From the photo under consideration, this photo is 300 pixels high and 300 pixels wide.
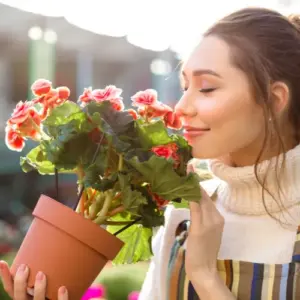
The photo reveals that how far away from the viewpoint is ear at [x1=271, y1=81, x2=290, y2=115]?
1.04 m

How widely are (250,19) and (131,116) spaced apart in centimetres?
33

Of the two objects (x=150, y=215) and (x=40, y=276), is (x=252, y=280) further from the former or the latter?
(x=40, y=276)

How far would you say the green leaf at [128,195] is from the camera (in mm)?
869

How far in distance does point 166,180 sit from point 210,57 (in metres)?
0.28

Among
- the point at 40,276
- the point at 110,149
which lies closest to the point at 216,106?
the point at 110,149

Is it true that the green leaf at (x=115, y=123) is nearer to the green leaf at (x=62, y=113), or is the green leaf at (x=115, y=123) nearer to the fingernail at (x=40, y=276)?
the green leaf at (x=62, y=113)

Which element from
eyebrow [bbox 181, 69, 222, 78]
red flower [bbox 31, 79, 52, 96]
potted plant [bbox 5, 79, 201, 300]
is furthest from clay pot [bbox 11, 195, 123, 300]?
eyebrow [bbox 181, 69, 222, 78]

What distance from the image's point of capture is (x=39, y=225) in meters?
0.92

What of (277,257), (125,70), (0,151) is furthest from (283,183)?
(125,70)

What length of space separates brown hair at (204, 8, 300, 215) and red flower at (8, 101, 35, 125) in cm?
37

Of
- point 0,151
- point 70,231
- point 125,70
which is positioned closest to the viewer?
point 70,231

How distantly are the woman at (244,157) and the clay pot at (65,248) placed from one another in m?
0.06

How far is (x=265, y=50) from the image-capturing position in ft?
3.36

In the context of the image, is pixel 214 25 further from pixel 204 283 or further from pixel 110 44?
pixel 110 44
